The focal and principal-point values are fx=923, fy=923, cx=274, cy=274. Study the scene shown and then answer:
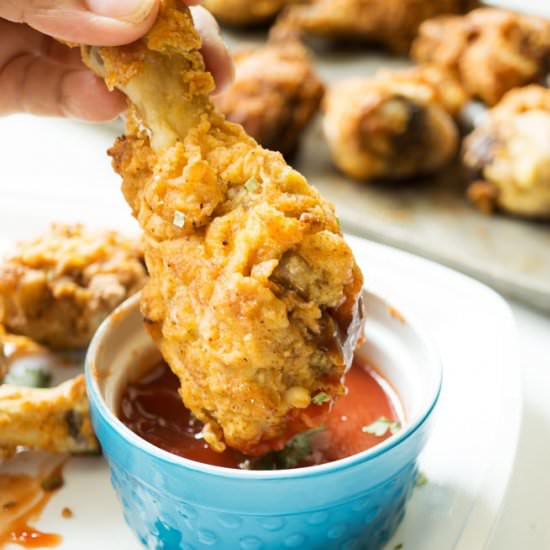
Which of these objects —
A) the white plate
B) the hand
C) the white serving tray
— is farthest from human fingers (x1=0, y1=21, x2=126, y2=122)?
the white plate

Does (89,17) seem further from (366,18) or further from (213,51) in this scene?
(366,18)

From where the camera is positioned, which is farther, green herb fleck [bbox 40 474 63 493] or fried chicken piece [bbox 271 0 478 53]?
fried chicken piece [bbox 271 0 478 53]

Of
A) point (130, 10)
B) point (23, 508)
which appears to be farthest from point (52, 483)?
point (130, 10)

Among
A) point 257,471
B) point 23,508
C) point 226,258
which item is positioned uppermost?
point 226,258

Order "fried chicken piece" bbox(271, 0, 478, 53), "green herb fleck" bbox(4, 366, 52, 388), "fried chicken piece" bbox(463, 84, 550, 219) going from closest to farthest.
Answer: "green herb fleck" bbox(4, 366, 52, 388)
"fried chicken piece" bbox(463, 84, 550, 219)
"fried chicken piece" bbox(271, 0, 478, 53)

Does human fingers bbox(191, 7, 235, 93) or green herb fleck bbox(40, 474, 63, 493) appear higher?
human fingers bbox(191, 7, 235, 93)

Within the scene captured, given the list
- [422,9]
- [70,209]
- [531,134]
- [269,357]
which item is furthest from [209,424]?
[422,9]

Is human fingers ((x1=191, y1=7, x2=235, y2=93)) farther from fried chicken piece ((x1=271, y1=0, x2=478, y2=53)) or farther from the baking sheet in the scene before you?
fried chicken piece ((x1=271, y1=0, x2=478, y2=53))
